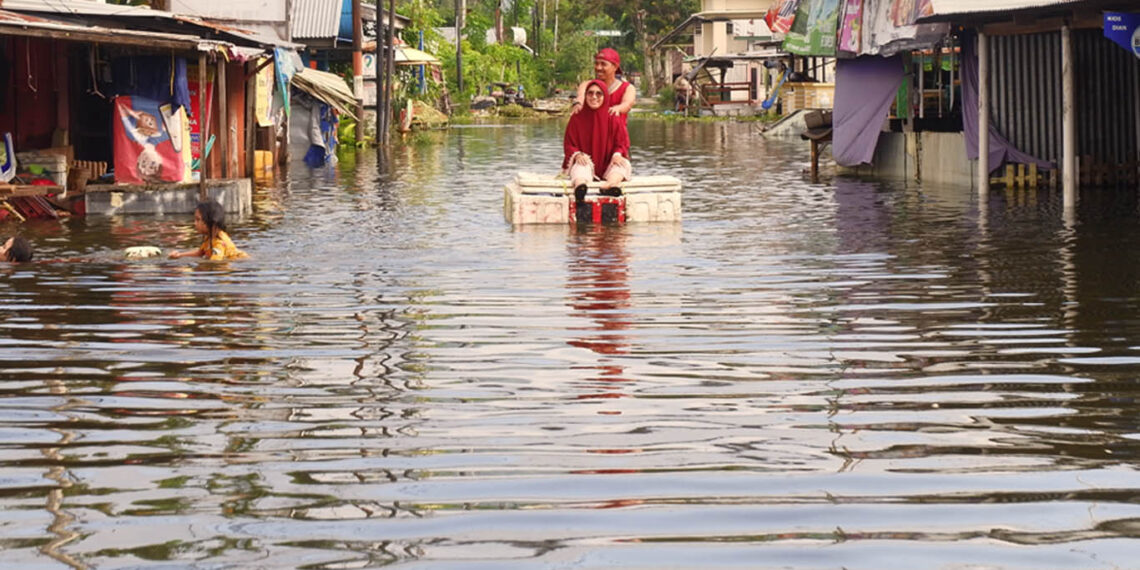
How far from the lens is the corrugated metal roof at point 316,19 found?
4331 centimetres

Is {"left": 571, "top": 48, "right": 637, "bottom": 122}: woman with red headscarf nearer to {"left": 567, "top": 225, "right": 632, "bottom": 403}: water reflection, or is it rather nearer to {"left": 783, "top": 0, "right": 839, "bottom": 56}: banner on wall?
{"left": 567, "top": 225, "right": 632, "bottom": 403}: water reflection

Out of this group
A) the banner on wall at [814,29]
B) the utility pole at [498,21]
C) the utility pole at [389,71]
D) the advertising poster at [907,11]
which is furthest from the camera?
the utility pole at [498,21]

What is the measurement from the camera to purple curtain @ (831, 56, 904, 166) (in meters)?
28.8

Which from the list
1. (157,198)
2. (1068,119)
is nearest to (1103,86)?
(1068,119)

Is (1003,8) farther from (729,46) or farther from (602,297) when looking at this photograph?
(729,46)

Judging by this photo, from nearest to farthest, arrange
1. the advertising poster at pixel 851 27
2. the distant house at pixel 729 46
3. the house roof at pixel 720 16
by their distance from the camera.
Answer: the advertising poster at pixel 851 27 → the distant house at pixel 729 46 → the house roof at pixel 720 16

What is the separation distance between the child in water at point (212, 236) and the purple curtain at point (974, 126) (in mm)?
12655

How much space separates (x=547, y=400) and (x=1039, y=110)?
682 inches

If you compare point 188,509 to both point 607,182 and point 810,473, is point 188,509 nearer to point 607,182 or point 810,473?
point 810,473

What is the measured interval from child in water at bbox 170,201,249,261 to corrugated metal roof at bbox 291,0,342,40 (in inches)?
1119

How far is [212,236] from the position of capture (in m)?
15.1

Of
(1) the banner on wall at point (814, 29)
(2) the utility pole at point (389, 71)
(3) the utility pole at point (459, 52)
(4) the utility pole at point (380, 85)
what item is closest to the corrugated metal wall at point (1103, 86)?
(1) the banner on wall at point (814, 29)

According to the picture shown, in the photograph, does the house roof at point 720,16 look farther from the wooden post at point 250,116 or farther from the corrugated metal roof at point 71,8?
the corrugated metal roof at point 71,8

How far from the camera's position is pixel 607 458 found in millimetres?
6523
